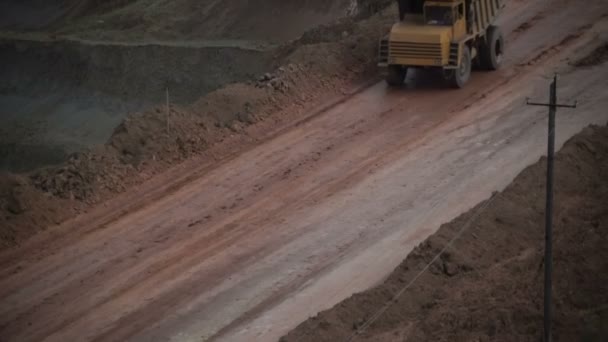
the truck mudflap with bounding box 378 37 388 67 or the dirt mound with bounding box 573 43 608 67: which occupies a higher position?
the truck mudflap with bounding box 378 37 388 67

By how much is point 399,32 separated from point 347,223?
7.12 metres

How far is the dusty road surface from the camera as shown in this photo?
1694 cm

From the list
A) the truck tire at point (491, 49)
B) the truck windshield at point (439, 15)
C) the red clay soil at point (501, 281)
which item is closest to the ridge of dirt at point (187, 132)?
the truck windshield at point (439, 15)

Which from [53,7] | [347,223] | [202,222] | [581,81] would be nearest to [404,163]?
[347,223]

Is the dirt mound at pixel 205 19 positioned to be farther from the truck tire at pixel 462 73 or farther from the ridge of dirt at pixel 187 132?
the truck tire at pixel 462 73

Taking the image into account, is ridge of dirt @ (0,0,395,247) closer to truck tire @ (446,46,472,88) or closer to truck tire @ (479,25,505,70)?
truck tire @ (446,46,472,88)

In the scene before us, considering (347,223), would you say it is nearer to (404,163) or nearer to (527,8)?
(404,163)

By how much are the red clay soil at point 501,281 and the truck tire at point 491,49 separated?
7.55 m

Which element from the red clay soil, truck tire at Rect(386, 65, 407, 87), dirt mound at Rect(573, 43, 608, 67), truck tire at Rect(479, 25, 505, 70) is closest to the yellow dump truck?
truck tire at Rect(386, 65, 407, 87)

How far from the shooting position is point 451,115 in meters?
24.4

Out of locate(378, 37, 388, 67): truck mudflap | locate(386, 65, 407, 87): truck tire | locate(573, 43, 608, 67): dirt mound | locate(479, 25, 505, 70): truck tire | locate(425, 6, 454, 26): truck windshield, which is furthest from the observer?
locate(573, 43, 608, 67): dirt mound

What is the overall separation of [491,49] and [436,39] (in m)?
2.66

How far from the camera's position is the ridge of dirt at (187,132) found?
2026cm

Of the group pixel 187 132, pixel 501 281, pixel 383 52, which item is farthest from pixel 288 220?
pixel 383 52
